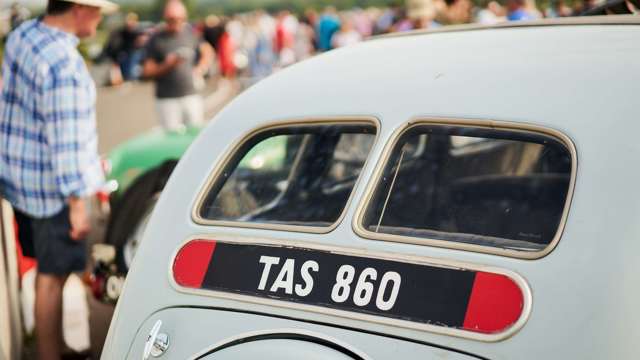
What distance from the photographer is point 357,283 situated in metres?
2.18

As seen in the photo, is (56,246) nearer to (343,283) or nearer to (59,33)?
(59,33)

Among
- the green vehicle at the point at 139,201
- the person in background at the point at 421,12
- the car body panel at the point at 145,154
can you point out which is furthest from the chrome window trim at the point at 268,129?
the person in background at the point at 421,12

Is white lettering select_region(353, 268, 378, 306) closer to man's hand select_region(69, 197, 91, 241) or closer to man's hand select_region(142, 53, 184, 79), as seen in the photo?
man's hand select_region(69, 197, 91, 241)

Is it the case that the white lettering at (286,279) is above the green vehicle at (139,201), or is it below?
above

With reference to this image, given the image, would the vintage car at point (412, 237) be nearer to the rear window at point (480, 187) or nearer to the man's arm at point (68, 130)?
the rear window at point (480, 187)

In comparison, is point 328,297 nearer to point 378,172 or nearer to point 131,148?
point 378,172

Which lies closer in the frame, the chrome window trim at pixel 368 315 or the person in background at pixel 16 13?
the chrome window trim at pixel 368 315

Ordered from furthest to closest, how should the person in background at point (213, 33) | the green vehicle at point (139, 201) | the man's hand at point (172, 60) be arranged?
1. the person in background at point (213, 33)
2. the man's hand at point (172, 60)
3. the green vehicle at point (139, 201)

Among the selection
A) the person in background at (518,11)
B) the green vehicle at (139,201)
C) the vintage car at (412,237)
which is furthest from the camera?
the person in background at (518,11)

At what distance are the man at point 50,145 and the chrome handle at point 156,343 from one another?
125cm

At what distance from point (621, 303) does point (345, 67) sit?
1.16 meters

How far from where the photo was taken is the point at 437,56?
8.19 feet

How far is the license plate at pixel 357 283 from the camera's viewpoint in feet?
6.52

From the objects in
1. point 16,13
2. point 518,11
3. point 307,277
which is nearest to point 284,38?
point 518,11
